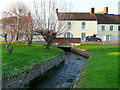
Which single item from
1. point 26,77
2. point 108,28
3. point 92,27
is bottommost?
point 26,77

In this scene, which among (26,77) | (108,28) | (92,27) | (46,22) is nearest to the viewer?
(26,77)

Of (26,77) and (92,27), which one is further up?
(92,27)

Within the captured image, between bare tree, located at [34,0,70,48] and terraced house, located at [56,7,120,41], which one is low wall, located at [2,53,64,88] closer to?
bare tree, located at [34,0,70,48]

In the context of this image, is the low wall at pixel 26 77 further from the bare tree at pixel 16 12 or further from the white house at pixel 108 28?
the white house at pixel 108 28

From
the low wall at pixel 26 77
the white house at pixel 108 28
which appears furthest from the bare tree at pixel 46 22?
the white house at pixel 108 28

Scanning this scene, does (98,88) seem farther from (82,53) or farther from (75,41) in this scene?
(75,41)

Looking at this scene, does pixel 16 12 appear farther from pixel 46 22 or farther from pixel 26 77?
pixel 26 77

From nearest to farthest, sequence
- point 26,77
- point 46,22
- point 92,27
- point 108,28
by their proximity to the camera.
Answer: point 26,77
point 46,22
point 92,27
point 108,28

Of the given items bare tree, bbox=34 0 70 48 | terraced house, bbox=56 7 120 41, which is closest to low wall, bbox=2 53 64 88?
bare tree, bbox=34 0 70 48

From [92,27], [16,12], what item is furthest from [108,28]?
[16,12]

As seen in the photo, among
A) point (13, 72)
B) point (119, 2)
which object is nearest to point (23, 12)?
point (119, 2)

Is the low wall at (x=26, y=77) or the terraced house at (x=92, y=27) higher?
the terraced house at (x=92, y=27)

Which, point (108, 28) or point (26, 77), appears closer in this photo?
point (26, 77)

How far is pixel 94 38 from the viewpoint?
47031 millimetres
